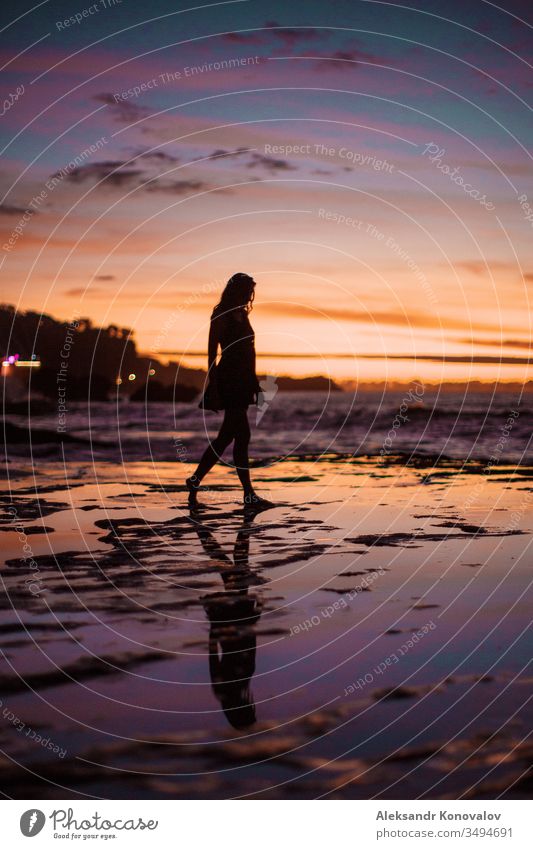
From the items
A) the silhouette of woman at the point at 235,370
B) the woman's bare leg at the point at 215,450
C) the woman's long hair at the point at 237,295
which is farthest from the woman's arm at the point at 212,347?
the woman's bare leg at the point at 215,450

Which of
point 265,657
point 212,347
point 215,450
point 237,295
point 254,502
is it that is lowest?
point 265,657

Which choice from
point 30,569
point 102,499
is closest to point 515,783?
point 30,569

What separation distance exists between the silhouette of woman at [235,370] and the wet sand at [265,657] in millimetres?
1369

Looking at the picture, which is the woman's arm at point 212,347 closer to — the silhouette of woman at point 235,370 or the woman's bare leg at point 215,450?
the silhouette of woman at point 235,370

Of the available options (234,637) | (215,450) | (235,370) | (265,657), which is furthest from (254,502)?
(265,657)

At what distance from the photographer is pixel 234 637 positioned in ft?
19.5

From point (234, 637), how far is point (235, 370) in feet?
21.1

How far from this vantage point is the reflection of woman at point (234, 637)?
485cm

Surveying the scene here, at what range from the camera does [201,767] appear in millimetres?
4098

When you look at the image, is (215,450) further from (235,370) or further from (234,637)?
(234,637)

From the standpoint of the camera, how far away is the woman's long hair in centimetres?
1205
